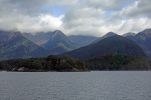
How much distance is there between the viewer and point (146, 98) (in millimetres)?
88938

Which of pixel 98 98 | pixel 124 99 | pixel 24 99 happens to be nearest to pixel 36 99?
pixel 24 99

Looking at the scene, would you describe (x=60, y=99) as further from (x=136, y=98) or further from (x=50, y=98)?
(x=136, y=98)

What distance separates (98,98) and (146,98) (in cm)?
1268

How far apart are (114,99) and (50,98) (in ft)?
55.9

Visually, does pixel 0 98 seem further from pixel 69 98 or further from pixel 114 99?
pixel 114 99

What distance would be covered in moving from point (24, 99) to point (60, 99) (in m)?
9.45

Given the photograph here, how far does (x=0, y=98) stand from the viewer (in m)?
89.6

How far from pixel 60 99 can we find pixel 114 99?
14221 millimetres

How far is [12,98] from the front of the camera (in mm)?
89500

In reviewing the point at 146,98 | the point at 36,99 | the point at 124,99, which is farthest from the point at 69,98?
the point at 146,98

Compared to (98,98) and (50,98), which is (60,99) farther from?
(98,98)

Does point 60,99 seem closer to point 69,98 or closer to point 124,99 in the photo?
point 69,98

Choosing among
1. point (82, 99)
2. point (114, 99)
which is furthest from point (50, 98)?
point (114, 99)

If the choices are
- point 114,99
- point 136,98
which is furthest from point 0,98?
point 136,98
